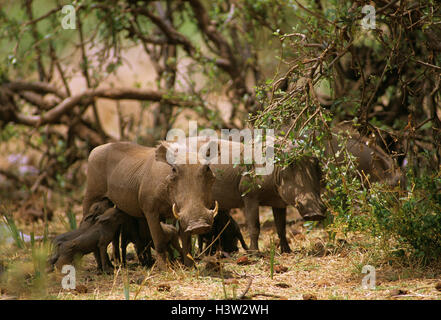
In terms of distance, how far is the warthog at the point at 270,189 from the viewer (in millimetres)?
5477

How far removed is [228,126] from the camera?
30.5 feet

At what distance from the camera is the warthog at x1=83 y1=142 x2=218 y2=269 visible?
4.74 meters

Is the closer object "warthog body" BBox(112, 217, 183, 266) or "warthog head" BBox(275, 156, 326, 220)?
"warthog head" BBox(275, 156, 326, 220)

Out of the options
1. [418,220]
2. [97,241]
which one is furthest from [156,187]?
[418,220]

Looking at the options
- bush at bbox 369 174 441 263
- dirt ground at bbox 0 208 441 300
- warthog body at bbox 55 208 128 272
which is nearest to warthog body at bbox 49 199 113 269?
warthog body at bbox 55 208 128 272

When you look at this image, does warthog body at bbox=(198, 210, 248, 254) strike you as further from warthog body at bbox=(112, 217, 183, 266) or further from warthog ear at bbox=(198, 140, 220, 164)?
warthog ear at bbox=(198, 140, 220, 164)

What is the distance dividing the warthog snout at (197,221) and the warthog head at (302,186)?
43.5 inches

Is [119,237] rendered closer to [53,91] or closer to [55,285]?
[55,285]

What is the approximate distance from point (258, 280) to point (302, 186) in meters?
1.16

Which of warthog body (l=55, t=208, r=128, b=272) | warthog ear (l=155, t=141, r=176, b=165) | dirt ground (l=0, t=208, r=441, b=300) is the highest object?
warthog ear (l=155, t=141, r=176, b=165)

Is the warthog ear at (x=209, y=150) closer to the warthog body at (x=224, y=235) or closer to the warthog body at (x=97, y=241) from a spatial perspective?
the warthog body at (x=224, y=235)

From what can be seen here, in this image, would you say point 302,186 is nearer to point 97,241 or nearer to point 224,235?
point 224,235

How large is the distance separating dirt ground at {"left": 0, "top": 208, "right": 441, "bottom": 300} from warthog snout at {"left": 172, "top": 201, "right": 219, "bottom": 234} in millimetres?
315
